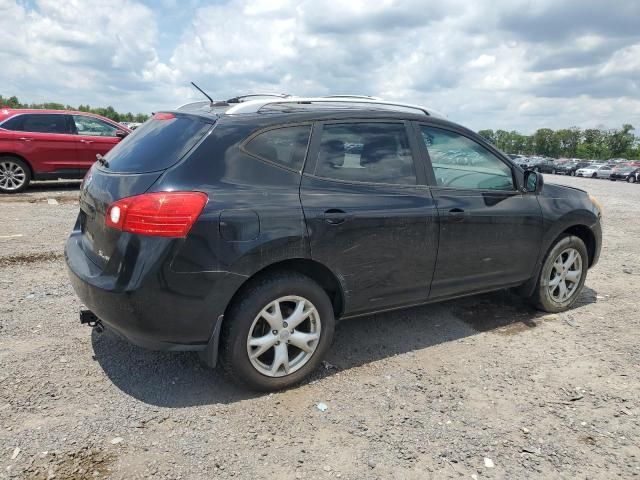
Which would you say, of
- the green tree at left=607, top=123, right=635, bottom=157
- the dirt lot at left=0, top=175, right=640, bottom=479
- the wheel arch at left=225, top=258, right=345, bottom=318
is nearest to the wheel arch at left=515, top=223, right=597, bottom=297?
the dirt lot at left=0, top=175, right=640, bottom=479

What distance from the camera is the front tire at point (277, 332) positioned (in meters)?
2.98

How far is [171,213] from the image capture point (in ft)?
8.98

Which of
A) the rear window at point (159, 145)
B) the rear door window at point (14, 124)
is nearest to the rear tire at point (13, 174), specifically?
the rear door window at point (14, 124)

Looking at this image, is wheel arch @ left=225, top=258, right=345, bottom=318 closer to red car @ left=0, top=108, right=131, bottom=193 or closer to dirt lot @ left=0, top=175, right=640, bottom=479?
dirt lot @ left=0, top=175, right=640, bottom=479

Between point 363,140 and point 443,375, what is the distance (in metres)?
1.74

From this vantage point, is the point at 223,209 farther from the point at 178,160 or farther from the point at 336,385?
the point at 336,385

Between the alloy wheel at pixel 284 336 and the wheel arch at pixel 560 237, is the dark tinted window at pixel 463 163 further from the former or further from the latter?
the alloy wheel at pixel 284 336

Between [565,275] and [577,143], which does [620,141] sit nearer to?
[577,143]

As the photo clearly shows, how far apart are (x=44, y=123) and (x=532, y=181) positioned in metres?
10.2

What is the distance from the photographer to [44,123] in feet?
35.2

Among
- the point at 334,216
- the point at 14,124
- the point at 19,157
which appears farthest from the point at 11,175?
the point at 334,216

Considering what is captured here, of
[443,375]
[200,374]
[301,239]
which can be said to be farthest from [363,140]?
[200,374]

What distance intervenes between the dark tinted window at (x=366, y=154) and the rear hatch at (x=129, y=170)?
2.61 ft

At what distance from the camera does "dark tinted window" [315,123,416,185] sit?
3357 millimetres
